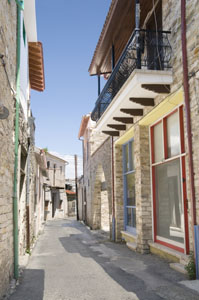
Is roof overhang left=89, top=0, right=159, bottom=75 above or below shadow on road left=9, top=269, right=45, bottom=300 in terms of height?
above

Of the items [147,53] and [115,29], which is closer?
[147,53]

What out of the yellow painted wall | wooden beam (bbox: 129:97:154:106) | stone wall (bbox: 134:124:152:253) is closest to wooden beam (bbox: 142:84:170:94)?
the yellow painted wall

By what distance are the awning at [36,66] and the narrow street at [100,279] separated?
635 centimetres

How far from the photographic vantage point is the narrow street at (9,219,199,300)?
4688 millimetres

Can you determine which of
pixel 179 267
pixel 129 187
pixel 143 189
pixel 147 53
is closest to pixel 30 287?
pixel 179 267

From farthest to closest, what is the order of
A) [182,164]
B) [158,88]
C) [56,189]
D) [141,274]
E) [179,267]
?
1. [56,189]
2. [158,88]
3. [182,164]
4. [141,274]
5. [179,267]

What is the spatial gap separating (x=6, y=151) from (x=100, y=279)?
9.37ft

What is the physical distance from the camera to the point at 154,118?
25.9 ft

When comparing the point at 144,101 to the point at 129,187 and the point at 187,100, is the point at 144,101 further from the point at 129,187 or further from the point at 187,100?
the point at 129,187

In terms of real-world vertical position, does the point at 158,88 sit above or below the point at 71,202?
above

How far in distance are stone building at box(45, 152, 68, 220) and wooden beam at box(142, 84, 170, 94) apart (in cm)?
2728

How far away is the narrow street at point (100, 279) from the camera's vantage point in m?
4.69

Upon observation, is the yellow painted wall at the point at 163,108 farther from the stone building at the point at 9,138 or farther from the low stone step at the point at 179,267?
the low stone step at the point at 179,267

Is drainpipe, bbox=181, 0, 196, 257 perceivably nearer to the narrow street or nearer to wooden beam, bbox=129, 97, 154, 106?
the narrow street
